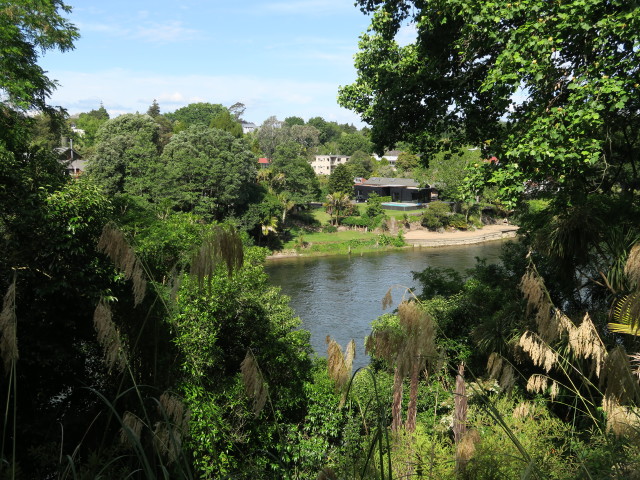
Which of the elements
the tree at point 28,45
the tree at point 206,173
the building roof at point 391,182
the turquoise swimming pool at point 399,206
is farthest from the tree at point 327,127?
the tree at point 28,45

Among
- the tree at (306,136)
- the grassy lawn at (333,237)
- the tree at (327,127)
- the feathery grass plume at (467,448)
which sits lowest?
the grassy lawn at (333,237)

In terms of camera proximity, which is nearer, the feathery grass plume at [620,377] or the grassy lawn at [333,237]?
the feathery grass plume at [620,377]

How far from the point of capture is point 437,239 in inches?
1537

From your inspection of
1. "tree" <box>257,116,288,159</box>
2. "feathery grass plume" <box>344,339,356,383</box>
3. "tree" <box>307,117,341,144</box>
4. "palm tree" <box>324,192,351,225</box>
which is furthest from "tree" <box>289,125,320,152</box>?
"feathery grass plume" <box>344,339,356,383</box>

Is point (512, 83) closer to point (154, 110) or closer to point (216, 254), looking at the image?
point (216, 254)

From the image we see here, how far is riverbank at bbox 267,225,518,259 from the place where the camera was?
3578 centimetres

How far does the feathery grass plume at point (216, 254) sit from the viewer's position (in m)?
2.78

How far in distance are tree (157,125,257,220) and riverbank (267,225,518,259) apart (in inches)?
194

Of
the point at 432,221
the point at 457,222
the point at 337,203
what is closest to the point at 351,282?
the point at 337,203

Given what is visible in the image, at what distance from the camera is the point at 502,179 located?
6789mm

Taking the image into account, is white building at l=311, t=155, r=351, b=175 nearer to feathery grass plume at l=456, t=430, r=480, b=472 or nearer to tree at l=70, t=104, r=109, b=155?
tree at l=70, t=104, r=109, b=155

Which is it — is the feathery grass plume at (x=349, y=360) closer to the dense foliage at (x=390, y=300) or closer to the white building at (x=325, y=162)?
the dense foliage at (x=390, y=300)

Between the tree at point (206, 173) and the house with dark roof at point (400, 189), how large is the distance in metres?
21.6

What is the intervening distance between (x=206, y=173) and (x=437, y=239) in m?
17.5
